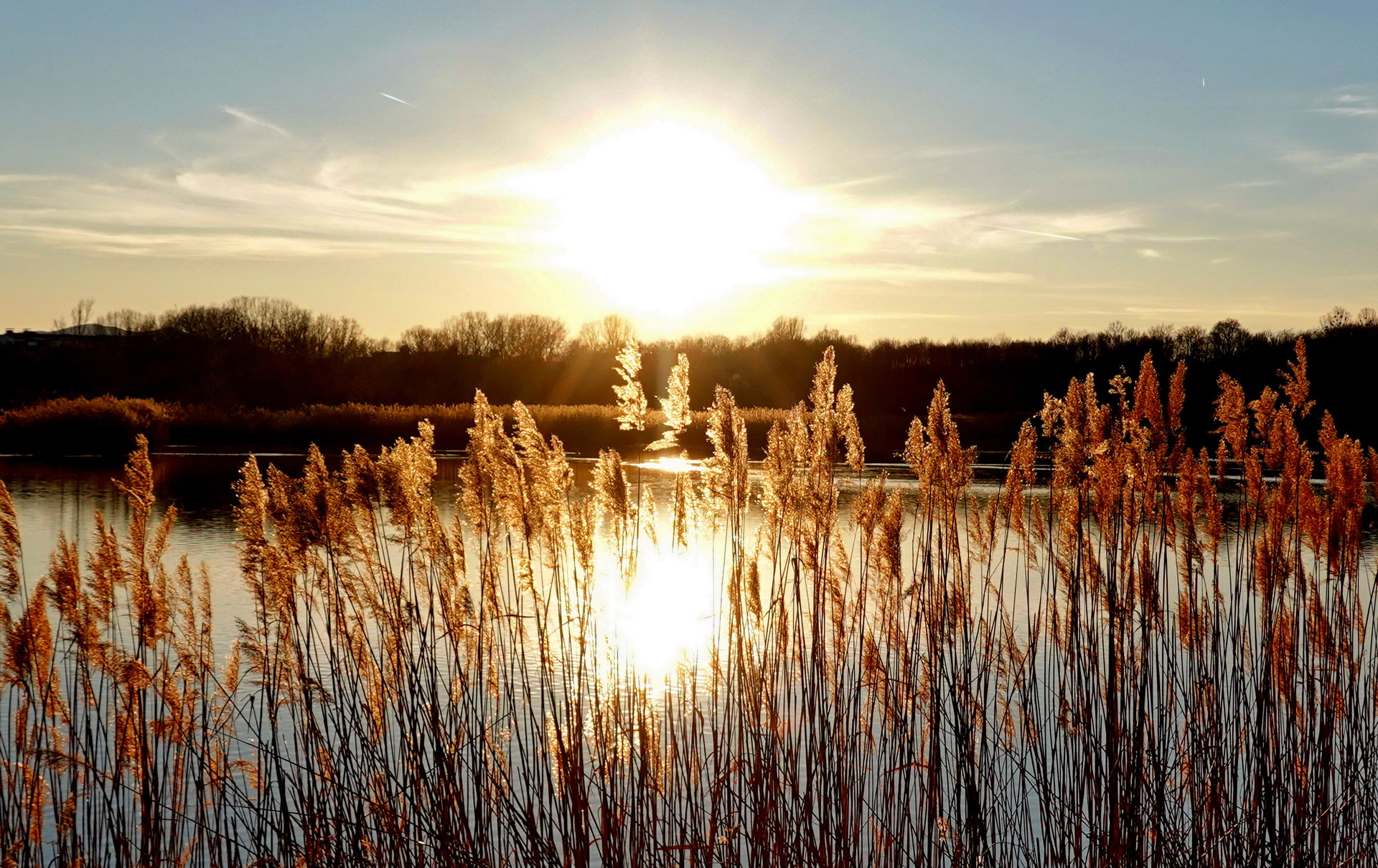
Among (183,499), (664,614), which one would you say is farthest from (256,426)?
(664,614)

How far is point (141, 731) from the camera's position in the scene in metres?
3.46

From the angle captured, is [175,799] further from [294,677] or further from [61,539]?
[61,539]

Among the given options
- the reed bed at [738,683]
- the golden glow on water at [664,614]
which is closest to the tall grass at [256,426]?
the golden glow on water at [664,614]

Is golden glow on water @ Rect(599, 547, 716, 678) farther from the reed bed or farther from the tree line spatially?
the tree line

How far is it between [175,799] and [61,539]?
100 cm

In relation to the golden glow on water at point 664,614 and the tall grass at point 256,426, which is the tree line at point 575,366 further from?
the golden glow on water at point 664,614

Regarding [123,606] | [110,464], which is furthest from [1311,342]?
[123,606]

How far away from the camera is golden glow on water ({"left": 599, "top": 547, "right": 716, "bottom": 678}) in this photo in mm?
6320

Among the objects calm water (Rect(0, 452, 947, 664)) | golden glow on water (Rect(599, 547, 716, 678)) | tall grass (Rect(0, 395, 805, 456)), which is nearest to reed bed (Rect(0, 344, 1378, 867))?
calm water (Rect(0, 452, 947, 664))

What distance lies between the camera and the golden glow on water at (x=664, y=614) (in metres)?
6.32

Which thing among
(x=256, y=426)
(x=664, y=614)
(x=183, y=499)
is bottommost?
(x=664, y=614)

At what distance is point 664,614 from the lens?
8.52m

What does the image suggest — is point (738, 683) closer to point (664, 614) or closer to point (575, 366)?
point (664, 614)

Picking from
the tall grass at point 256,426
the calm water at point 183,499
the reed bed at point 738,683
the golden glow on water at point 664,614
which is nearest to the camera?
the reed bed at point 738,683
